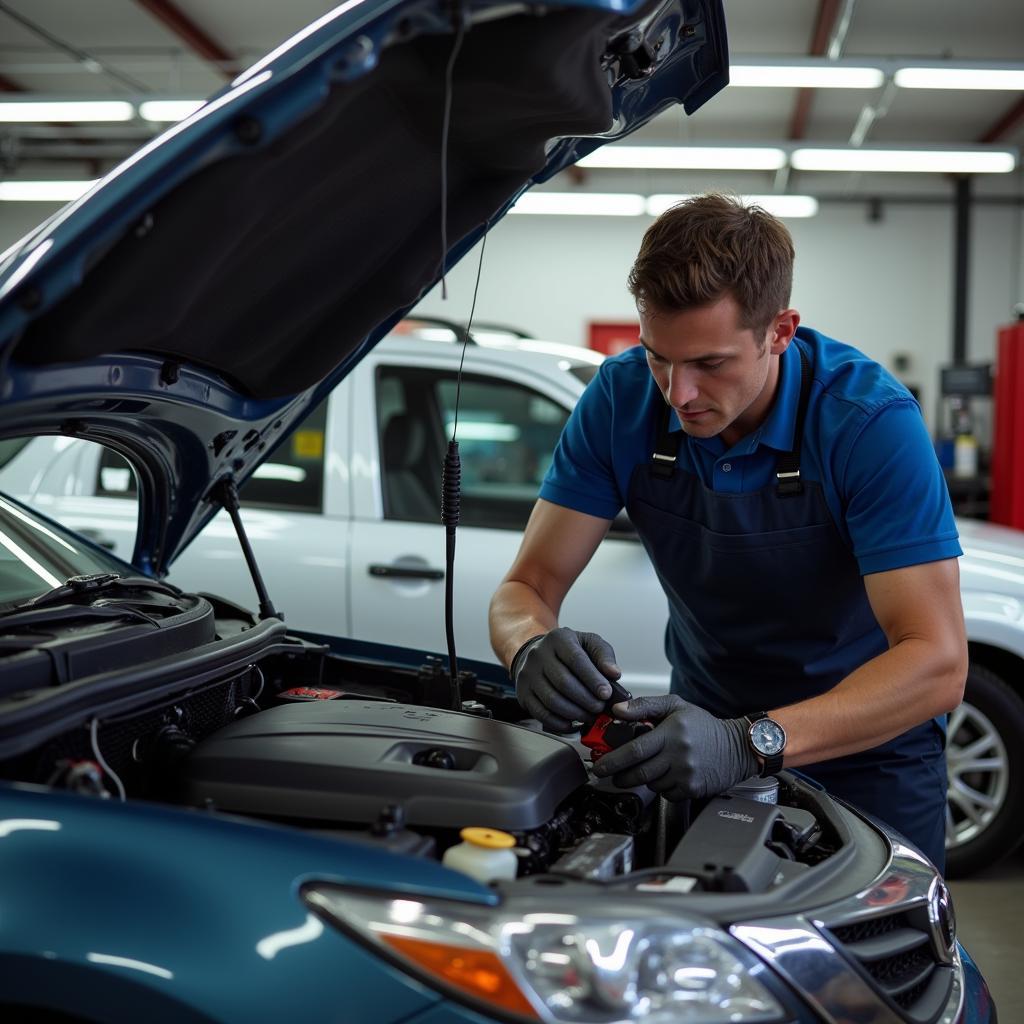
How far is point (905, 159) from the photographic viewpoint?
26.7ft

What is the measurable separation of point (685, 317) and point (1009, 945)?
2.07 meters

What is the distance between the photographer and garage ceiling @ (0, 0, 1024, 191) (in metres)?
7.81

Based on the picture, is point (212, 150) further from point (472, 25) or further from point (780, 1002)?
point (780, 1002)

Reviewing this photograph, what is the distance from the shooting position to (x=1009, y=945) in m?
2.83

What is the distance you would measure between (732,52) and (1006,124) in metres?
3.59

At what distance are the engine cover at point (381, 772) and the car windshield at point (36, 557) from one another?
0.48 m

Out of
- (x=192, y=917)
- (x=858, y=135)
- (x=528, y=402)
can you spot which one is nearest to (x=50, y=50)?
(x=858, y=135)

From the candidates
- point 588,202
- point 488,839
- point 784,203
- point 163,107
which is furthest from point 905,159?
point 488,839

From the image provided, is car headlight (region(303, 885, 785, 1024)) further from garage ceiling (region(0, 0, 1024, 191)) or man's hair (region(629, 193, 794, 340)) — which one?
garage ceiling (region(0, 0, 1024, 191))

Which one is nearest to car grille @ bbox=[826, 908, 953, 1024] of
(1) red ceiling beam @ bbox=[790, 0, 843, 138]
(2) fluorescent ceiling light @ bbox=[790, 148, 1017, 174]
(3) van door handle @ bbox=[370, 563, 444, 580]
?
(3) van door handle @ bbox=[370, 563, 444, 580]

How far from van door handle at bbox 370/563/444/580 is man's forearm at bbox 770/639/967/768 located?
67.9 inches

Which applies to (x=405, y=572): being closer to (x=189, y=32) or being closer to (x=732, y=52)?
(x=732, y=52)

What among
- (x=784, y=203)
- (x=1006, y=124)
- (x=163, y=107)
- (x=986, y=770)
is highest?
(x=1006, y=124)

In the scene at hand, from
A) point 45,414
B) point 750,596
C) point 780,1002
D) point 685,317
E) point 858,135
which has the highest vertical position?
point 858,135
